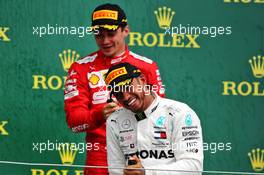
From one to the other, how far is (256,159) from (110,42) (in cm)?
76

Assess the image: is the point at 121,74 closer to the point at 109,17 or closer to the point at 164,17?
the point at 109,17

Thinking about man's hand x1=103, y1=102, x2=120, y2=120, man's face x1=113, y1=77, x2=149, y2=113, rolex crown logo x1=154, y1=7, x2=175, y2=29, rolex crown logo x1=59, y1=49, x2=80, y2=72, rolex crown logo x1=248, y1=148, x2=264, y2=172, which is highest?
rolex crown logo x1=154, y1=7, x2=175, y2=29

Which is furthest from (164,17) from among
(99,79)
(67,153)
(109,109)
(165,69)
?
(67,153)

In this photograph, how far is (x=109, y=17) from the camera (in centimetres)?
319

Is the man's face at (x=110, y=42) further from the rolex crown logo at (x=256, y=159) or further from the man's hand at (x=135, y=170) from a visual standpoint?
the rolex crown logo at (x=256, y=159)

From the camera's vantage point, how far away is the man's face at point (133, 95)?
289 centimetres

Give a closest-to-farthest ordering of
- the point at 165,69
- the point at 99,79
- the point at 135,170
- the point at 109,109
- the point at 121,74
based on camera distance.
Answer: the point at 135,170 < the point at 121,74 < the point at 109,109 < the point at 99,79 < the point at 165,69

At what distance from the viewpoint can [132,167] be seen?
9.21 ft

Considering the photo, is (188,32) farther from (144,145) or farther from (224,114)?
(144,145)

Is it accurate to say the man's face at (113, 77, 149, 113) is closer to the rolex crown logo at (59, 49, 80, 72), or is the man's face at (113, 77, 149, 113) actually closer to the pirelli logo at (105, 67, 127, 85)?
the pirelli logo at (105, 67, 127, 85)

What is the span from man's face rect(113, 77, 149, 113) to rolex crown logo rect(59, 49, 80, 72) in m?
0.41

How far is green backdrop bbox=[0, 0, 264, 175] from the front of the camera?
327cm

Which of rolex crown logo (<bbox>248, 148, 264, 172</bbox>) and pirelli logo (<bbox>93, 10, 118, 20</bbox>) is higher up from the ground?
pirelli logo (<bbox>93, 10, 118, 20</bbox>)

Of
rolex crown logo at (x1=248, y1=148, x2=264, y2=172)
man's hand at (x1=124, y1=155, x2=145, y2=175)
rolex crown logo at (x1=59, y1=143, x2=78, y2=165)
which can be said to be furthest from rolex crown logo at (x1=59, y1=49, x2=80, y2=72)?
rolex crown logo at (x1=248, y1=148, x2=264, y2=172)
